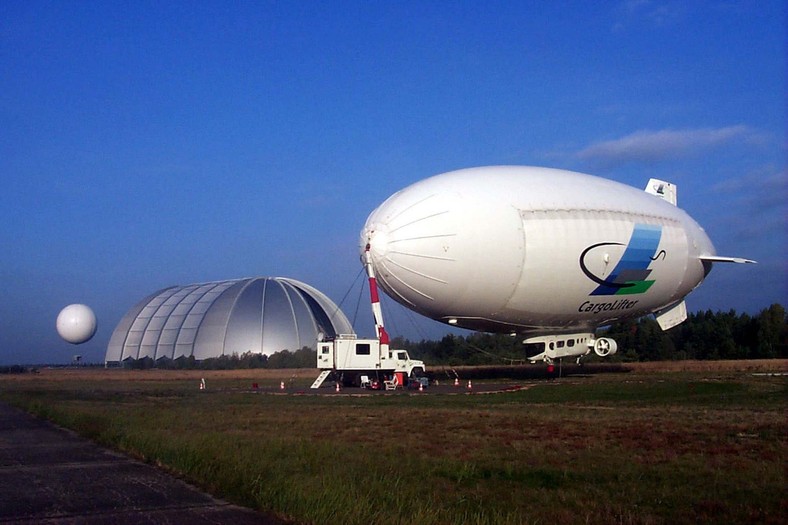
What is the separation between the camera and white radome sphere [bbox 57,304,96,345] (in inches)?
3733

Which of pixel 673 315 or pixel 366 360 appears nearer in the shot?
pixel 366 360

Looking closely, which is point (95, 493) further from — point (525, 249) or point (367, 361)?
point (367, 361)

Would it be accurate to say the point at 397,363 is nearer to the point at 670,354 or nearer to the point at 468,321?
the point at 468,321

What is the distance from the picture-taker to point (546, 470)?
12352mm

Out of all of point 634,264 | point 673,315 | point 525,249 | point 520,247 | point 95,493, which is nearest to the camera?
point 95,493

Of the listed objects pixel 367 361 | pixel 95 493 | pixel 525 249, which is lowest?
pixel 95 493

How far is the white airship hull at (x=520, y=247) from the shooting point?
1164 inches

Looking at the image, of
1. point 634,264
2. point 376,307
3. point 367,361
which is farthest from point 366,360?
point 634,264

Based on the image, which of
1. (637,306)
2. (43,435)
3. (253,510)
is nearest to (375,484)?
(253,510)

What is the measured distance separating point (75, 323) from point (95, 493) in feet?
303

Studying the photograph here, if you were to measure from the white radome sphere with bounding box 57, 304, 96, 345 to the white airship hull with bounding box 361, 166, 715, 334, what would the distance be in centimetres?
7365

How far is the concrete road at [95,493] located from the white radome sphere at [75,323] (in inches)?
3382

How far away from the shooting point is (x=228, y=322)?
238 ft

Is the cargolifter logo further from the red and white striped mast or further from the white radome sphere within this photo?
the white radome sphere
